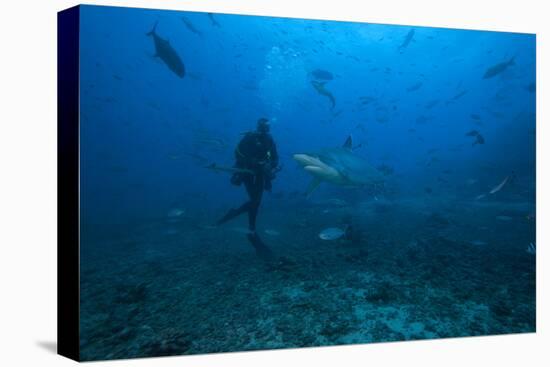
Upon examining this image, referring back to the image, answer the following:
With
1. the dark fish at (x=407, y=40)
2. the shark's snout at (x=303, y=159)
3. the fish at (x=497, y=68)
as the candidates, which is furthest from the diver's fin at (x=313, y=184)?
the fish at (x=497, y=68)

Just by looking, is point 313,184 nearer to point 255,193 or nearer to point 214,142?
point 255,193

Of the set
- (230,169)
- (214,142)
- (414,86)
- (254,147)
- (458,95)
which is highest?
(414,86)

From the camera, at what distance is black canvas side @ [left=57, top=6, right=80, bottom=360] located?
360 cm

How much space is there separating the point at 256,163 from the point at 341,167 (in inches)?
49.9

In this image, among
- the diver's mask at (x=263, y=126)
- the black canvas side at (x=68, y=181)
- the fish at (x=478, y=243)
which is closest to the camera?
the black canvas side at (x=68, y=181)

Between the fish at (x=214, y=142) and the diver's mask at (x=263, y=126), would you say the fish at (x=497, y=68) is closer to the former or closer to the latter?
the diver's mask at (x=263, y=126)

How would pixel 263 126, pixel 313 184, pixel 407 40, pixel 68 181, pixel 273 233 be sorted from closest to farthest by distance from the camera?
pixel 68 181 < pixel 407 40 < pixel 263 126 < pixel 313 184 < pixel 273 233

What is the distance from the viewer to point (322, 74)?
623 centimetres

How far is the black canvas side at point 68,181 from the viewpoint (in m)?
3.60

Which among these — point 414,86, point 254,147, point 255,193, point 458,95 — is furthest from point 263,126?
point 458,95

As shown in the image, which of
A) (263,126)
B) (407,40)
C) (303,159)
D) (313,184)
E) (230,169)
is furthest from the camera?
(313,184)

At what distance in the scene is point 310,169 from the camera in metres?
5.00

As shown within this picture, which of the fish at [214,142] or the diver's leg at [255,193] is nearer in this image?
the diver's leg at [255,193]

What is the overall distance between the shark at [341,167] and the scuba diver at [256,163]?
2.26ft
